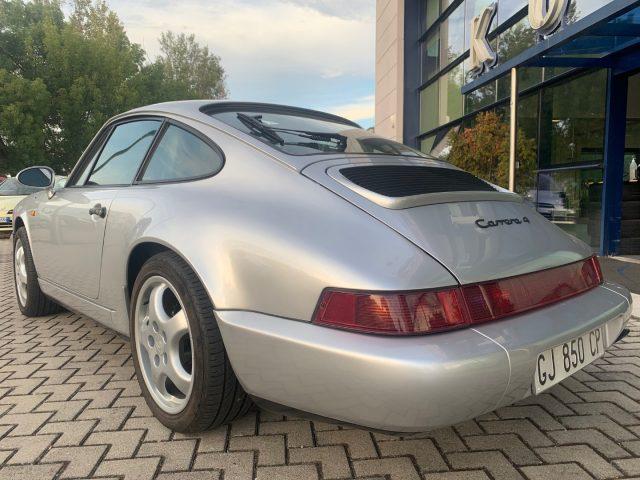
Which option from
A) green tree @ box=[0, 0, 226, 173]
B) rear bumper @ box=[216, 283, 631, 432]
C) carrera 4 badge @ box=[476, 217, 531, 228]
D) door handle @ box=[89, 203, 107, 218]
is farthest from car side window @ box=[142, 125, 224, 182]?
green tree @ box=[0, 0, 226, 173]

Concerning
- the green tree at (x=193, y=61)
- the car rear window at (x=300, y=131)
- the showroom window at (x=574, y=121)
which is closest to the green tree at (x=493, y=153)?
the showroom window at (x=574, y=121)

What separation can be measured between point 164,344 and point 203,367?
1.22 ft

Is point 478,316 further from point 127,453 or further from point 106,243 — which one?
point 106,243

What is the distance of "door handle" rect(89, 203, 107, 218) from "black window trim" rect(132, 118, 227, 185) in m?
0.22

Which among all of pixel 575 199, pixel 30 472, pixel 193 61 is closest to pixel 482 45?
pixel 575 199

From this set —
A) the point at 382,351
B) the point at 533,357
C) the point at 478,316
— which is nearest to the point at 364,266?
the point at 382,351

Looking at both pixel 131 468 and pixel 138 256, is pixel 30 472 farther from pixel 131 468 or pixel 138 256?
pixel 138 256

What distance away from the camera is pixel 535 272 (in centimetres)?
183

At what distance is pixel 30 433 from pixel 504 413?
85.5 inches

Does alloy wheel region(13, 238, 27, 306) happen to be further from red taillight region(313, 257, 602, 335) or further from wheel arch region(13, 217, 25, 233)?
red taillight region(313, 257, 602, 335)

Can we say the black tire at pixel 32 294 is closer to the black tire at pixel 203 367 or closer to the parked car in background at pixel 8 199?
the black tire at pixel 203 367

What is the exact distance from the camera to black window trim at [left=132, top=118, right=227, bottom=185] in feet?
7.04

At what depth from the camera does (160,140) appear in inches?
100

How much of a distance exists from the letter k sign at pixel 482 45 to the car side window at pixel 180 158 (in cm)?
675
